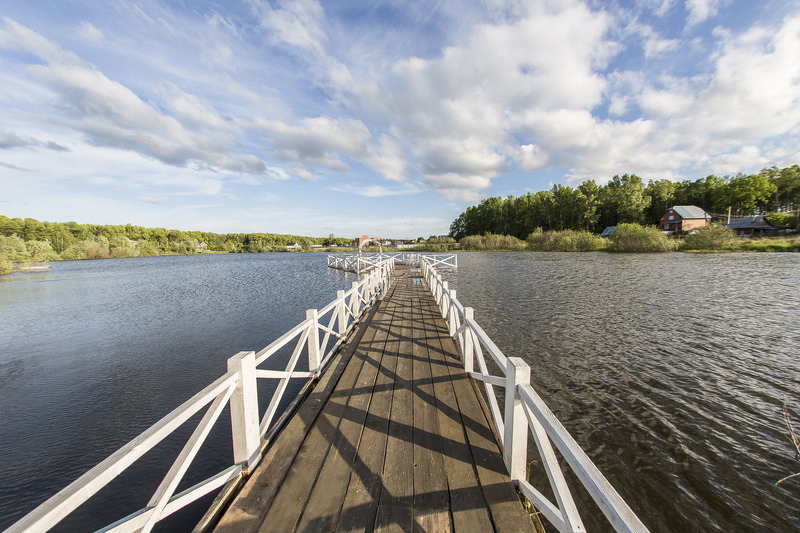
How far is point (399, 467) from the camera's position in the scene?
9.29 ft

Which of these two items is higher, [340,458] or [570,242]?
[570,242]

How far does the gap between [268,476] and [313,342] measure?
7.64 feet

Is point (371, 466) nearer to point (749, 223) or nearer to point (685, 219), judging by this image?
point (685, 219)

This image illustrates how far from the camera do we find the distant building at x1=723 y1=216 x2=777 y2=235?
50197 mm

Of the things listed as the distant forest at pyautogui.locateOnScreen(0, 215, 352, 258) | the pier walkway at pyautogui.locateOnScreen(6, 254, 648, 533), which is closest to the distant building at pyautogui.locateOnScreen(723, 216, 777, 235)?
the pier walkway at pyautogui.locateOnScreen(6, 254, 648, 533)

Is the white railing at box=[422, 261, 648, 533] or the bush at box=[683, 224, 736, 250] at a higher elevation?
the bush at box=[683, 224, 736, 250]

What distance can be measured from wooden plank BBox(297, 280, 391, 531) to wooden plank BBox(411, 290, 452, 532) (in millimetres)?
660

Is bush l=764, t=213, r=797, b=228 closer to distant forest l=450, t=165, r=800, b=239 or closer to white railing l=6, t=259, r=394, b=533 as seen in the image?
distant forest l=450, t=165, r=800, b=239

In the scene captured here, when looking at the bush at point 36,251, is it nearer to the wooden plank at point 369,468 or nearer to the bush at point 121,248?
the bush at point 121,248

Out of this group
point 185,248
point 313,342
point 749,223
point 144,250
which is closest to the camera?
point 313,342

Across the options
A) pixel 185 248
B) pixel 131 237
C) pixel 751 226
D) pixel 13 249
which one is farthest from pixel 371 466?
pixel 131 237

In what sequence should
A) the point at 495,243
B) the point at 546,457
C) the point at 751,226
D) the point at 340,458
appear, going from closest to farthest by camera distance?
the point at 546,457 < the point at 340,458 < the point at 751,226 < the point at 495,243

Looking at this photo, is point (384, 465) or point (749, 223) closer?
point (384, 465)

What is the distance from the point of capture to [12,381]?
24.3 ft
